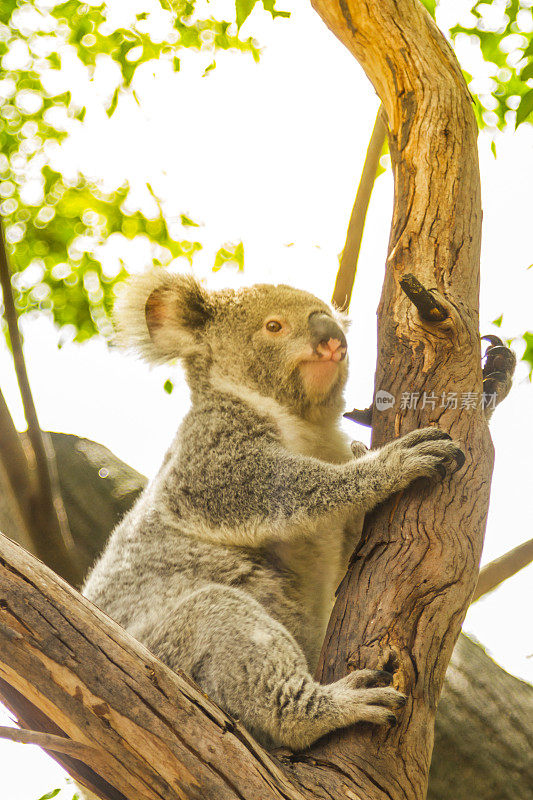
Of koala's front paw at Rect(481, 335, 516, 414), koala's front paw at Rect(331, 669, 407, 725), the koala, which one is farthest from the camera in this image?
koala's front paw at Rect(481, 335, 516, 414)

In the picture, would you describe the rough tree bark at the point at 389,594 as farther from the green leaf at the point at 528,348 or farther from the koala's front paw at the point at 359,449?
the green leaf at the point at 528,348

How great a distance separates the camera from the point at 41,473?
3.45m

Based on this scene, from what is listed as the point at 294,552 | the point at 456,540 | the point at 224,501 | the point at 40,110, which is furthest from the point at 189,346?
the point at 40,110

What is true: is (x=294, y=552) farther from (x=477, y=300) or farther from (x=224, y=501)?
(x=477, y=300)

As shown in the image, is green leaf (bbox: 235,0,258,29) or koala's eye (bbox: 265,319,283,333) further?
green leaf (bbox: 235,0,258,29)

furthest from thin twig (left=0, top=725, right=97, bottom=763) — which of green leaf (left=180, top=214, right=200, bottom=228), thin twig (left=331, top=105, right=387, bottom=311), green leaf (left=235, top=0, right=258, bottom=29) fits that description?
green leaf (left=180, top=214, right=200, bottom=228)

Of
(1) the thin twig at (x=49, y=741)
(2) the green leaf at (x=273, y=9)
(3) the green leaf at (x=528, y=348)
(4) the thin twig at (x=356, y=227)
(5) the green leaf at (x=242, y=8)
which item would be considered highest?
(2) the green leaf at (x=273, y=9)

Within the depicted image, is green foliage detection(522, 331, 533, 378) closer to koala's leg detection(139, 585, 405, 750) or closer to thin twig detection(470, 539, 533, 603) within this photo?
thin twig detection(470, 539, 533, 603)

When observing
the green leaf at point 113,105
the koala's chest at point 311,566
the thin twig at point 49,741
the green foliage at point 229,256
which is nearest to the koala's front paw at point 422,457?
the koala's chest at point 311,566

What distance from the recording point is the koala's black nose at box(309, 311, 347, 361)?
10.3 feet

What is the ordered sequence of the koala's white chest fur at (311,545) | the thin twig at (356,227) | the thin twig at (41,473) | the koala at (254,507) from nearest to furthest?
the koala at (254,507), the koala's white chest fur at (311,545), the thin twig at (41,473), the thin twig at (356,227)

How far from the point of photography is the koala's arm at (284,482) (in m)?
2.41

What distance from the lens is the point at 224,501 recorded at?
2.84 m

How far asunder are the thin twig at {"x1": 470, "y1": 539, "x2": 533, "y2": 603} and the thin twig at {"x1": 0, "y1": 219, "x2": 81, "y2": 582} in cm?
219
